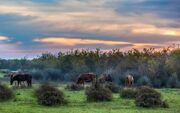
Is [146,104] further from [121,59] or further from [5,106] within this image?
[121,59]

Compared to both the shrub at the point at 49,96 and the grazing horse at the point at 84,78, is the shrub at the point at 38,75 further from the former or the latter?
the shrub at the point at 49,96

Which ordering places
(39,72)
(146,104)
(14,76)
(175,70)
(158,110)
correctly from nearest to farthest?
(158,110) → (146,104) → (14,76) → (175,70) → (39,72)

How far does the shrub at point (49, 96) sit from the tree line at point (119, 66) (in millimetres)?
37655

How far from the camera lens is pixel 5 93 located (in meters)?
36.5

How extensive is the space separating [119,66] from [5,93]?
54.7 metres

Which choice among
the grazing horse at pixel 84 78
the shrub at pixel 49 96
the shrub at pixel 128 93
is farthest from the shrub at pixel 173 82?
the shrub at pixel 49 96

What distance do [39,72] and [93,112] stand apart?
61.3 meters

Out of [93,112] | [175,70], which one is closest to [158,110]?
[93,112]

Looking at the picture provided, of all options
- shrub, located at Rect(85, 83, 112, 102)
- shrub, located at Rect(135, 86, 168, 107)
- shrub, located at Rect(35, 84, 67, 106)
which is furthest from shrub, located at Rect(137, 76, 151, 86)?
shrub, located at Rect(35, 84, 67, 106)

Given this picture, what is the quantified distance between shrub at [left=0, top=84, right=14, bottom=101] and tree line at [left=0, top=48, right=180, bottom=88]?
36.7 metres

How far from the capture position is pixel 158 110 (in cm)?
3077

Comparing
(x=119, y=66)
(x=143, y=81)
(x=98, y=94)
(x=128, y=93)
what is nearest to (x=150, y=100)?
(x=98, y=94)

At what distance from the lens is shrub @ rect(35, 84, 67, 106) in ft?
110

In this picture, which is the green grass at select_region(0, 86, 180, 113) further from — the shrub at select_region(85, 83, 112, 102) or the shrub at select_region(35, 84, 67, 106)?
the shrub at select_region(85, 83, 112, 102)
